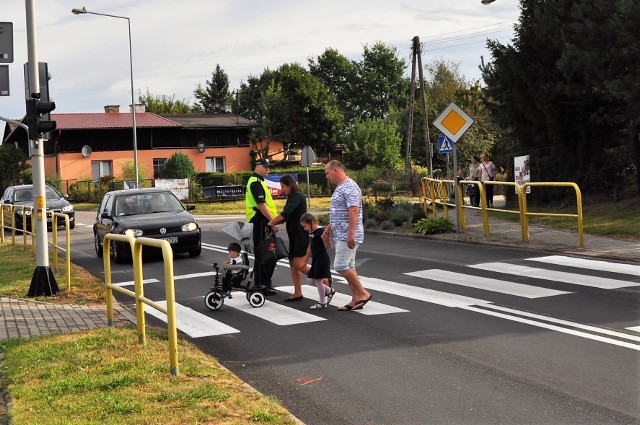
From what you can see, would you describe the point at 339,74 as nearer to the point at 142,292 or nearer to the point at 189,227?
the point at 189,227

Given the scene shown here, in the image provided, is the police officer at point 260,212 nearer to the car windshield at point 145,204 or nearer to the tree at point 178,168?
the car windshield at point 145,204

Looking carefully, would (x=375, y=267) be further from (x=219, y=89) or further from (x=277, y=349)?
(x=219, y=89)

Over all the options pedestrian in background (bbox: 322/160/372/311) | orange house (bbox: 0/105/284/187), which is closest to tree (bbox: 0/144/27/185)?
orange house (bbox: 0/105/284/187)

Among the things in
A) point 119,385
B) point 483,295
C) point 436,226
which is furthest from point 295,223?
point 436,226

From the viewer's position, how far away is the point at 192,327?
1002cm

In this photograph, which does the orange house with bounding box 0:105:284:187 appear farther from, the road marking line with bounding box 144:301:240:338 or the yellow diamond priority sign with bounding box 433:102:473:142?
the road marking line with bounding box 144:301:240:338

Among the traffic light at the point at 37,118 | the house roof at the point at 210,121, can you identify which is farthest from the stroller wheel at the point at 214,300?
the house roof at the point at 210,121

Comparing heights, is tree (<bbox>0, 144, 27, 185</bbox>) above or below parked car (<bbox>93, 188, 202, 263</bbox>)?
above

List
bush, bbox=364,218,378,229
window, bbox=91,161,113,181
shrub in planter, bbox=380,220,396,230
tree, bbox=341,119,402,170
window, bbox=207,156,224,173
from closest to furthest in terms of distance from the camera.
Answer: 1. shrub in planter, bbox=380,220,396,230
2. bush, bbox=364,218,378,229
3. window, bbox=91,161,113,181
4. window, bbox=207,156,224,173
5. tree, bbox=341,119,402,170

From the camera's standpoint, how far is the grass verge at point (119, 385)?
6.00m

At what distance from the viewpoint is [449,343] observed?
854cm

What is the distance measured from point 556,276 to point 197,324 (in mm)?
5310

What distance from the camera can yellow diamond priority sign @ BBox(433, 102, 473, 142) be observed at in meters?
19.4

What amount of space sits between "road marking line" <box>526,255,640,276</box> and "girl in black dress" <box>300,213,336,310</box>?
4538 mm
